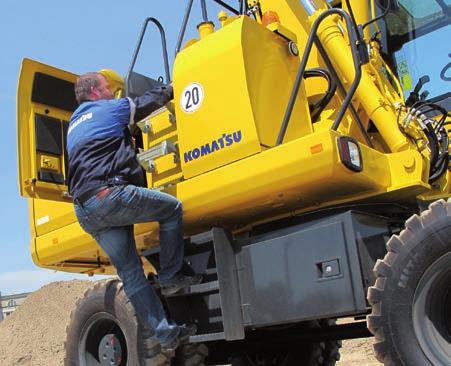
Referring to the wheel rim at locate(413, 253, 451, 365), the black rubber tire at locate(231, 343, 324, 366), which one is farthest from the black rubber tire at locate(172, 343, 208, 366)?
the wheel rim at locate(413, 253, 451, 365)

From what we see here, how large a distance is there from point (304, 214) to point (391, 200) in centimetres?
57

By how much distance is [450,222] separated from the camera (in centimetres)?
331

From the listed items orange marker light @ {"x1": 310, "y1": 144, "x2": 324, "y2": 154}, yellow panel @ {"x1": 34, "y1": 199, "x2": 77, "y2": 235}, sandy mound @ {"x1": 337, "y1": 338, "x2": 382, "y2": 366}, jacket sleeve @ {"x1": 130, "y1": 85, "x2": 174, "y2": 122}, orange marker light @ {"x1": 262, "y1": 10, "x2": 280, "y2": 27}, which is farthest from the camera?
sandy mound @ {"x1": 337, "y1": 338, "x2": 382, "y2": 366}

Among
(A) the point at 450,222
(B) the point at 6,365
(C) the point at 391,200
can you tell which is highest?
(C) the point at 391,200

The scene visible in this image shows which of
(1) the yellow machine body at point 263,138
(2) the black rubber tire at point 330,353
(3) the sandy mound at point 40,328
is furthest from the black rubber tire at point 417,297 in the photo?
(3) the sandy mound at point 40,328

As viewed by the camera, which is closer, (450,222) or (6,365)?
(450,222)

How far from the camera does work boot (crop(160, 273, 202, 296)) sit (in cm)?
434

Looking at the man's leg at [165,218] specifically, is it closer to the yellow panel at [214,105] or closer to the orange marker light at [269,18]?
the yellow panel at [214,105]

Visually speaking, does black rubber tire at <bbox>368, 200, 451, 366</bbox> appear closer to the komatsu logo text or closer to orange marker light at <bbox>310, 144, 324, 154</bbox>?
orange marker light at <bbox>310, 144, 324, 154</bbox>

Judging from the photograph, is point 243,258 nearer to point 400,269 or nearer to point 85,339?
point 400,269

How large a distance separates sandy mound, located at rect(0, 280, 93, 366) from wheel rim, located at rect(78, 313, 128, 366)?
37.0 feet

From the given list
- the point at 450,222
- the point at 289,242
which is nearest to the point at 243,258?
the point at 289,242

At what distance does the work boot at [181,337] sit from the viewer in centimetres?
424

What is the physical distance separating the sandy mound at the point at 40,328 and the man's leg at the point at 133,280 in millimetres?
12362
